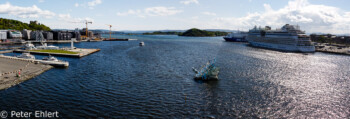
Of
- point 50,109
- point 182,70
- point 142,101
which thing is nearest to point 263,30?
point 182,70

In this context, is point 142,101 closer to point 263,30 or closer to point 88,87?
point 88,87

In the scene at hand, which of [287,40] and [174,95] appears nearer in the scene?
[174,95]

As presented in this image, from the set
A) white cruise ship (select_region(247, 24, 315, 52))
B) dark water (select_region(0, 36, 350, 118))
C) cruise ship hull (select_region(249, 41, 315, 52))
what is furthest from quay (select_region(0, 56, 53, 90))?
white cruise ship (select_region(247, 24, 315, 52))

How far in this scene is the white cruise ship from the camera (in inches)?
4683

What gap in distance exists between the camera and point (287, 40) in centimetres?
12581

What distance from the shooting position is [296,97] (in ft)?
122

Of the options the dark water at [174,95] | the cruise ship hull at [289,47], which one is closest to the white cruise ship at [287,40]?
the cruise ship hull at [289,47]

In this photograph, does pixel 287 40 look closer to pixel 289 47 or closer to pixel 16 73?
pixel 289 47

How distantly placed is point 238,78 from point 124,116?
31.3 metres

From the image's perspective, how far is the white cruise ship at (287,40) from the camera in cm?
11894

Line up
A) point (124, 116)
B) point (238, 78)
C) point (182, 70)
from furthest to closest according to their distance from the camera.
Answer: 1. point (182, 70)
2. point (238, 78)
3. point (124, 116)

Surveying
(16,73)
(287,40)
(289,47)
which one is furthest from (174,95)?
(287,40)

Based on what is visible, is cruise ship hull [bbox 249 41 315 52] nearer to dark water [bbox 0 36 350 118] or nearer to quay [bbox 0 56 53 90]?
dark water [bbox 0 36 350 118]

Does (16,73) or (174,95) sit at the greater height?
(16,73)
